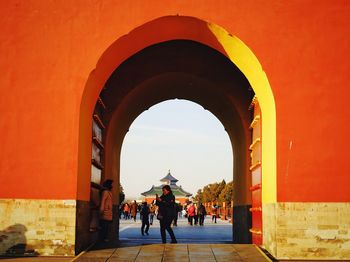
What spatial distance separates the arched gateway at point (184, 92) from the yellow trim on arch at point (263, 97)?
2 cm

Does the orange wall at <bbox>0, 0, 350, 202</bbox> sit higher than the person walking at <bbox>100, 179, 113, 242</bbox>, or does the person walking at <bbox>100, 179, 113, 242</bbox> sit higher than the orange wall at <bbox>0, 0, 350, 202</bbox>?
the orange wall at <bbox>0, 0, 350, 202</bbox>

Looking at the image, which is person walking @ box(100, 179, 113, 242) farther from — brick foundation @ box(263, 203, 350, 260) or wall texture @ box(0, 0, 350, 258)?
brick foundation @ box(263, 203, 350, 260)

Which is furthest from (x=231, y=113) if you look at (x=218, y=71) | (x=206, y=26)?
(x=206, y=26)

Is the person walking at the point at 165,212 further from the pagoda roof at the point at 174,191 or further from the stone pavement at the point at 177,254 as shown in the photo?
the pagoda roof at the point at 174,191

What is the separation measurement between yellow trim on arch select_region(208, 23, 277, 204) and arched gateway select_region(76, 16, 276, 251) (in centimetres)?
→ 2

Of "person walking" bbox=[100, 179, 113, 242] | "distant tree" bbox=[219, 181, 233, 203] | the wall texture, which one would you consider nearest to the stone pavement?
the wall texture

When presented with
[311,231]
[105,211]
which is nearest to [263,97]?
[311,231]

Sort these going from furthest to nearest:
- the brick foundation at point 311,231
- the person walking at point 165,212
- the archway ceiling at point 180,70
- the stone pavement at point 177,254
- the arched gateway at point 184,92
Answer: the archway ceiling at point 180,70
the person walking at point 165,212
the arched gateway at point 184,92
the brick foundation at point 311,231
the stone pavement at point 177,254

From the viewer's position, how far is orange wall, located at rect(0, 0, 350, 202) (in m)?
8.59

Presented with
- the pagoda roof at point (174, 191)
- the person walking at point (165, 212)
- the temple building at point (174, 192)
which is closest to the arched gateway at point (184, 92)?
the person walking at point (165, 212)

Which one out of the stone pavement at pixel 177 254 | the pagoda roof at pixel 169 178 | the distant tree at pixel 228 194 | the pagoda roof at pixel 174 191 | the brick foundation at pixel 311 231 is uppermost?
the pagoda roof at pixel 169 178

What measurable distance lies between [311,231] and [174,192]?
66.2 meters

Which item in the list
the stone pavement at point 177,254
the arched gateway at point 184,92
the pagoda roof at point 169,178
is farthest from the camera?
the pagoda roof at point 169,178

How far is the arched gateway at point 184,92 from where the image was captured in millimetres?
9156
